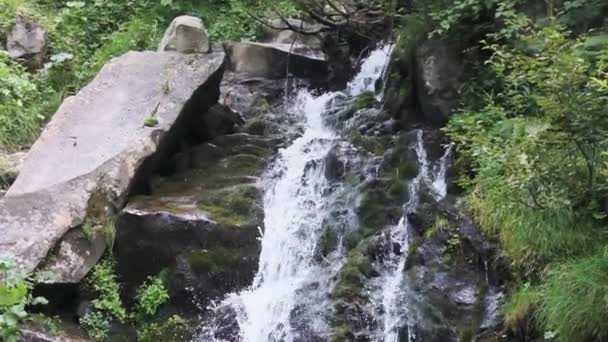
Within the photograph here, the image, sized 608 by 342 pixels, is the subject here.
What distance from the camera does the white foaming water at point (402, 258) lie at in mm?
5664

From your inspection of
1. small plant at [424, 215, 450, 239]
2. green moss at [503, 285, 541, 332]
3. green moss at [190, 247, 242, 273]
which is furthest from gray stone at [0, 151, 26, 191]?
green moss at [503, 285, 541, 332]

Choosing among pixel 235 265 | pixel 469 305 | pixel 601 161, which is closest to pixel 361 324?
pixel 469 305

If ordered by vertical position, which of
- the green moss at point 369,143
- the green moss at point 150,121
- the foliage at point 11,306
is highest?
the green moss at point 150,121

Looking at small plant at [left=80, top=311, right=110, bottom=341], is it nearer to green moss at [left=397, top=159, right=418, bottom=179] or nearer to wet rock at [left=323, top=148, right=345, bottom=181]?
wet rock at [left=323, top=148, right=345, bottom=181]

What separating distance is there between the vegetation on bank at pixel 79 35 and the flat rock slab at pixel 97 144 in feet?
3.56

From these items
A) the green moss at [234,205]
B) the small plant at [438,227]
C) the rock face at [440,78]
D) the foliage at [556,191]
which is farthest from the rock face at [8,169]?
the foliage at [556,191]

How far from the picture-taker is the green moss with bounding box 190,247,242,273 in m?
6.48

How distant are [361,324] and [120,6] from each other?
26.8 ft

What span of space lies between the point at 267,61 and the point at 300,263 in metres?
4.83

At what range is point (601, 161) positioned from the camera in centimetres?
466

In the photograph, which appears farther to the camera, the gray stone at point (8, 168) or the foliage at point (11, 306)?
the gray stone at point (8, 168)

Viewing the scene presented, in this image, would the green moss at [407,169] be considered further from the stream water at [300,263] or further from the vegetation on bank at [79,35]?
the vegetation on bank at [79,35]

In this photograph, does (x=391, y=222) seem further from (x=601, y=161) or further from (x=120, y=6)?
(x=120, y=6)

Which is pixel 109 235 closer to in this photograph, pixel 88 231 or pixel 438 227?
pixel 88 231
